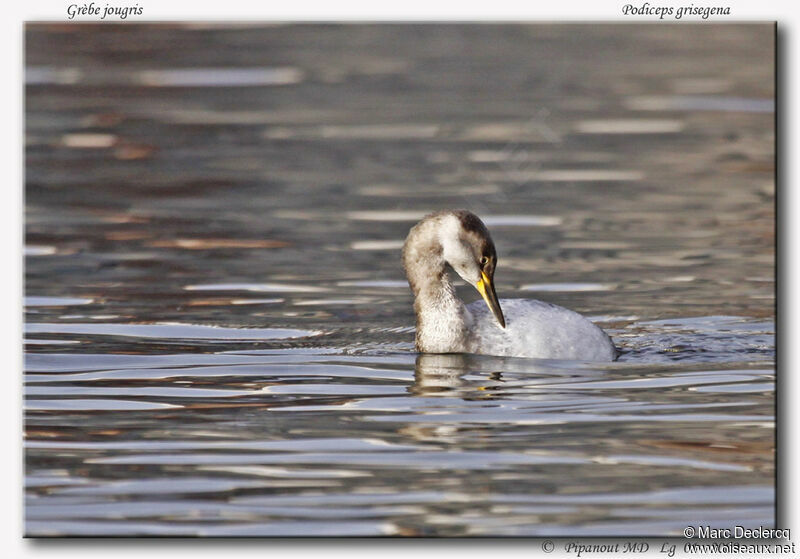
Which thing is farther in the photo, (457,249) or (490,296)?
(457,249)

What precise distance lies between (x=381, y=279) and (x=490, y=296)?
2509 mm

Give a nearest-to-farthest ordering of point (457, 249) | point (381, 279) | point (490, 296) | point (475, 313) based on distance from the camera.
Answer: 1. point (490, 296)
2. point (457, 249)
3. point (475, 313)
4. point (381, 279)

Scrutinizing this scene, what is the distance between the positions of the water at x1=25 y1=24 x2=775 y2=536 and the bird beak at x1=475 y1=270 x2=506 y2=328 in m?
0.30

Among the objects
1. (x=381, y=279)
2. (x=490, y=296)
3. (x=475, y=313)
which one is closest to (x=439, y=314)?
(x=475, y=313)

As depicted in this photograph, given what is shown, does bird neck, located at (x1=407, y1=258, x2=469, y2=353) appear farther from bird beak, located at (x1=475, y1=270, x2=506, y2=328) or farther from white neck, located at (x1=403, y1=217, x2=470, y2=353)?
bird beak, located at (x1=475, y1=270, x2=506, y2=328)

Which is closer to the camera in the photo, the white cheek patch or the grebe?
the grebe

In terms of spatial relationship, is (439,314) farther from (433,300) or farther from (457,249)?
(457,249)

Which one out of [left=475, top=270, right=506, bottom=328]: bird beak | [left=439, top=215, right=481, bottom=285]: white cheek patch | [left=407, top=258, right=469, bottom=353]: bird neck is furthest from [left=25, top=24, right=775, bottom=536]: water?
[left=439, top=215, right=481, bottom=285]: white cheek patch

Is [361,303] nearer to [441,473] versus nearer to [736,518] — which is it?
[441,473]

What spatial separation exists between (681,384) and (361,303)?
10.2ft

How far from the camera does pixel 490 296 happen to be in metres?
10.7

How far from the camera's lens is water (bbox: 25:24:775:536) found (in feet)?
26.6

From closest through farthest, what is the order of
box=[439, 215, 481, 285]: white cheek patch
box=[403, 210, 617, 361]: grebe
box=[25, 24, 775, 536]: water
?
1. box=[25, 24, 775, 536]: water
2. box=[403, 210, 617, 361]: grebe
3. box=[439, 215, 481, 285]: white cheek patch

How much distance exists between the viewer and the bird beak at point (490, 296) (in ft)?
34.8
